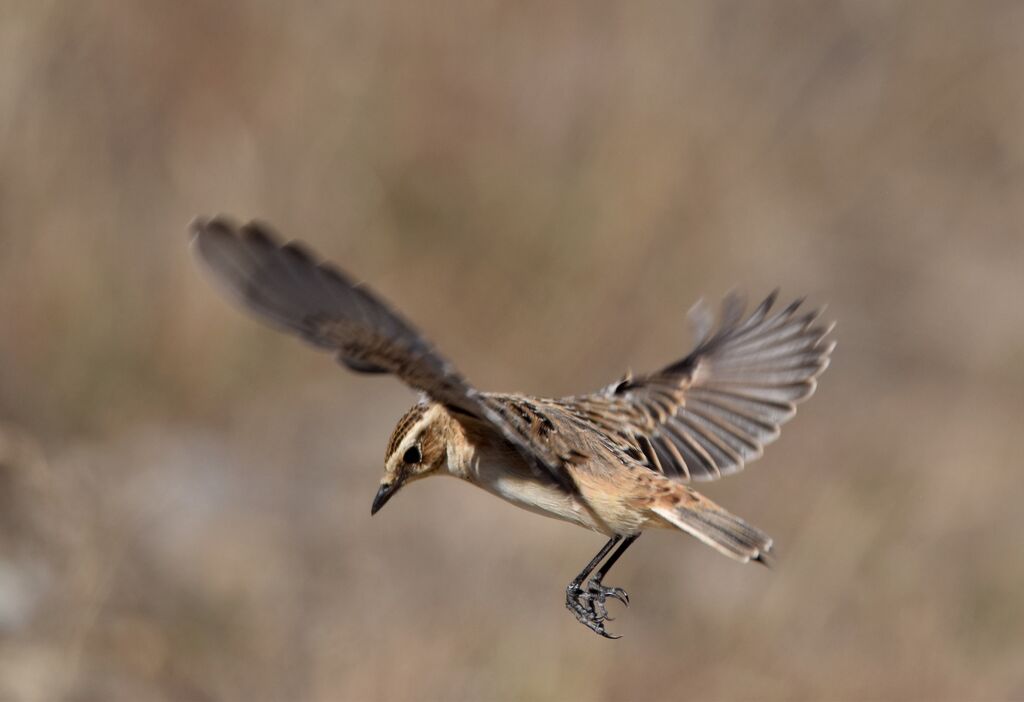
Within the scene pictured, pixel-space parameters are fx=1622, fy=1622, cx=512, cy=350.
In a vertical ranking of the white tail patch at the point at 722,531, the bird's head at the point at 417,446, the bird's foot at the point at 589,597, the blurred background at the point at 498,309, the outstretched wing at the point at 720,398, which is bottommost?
the bird's foot at the point at 589,597

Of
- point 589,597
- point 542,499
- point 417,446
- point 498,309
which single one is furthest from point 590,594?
point 498,309

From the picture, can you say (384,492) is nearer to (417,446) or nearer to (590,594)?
(417,446)

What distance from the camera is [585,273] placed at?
39.0 feet

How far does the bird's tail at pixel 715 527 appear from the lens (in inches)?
179

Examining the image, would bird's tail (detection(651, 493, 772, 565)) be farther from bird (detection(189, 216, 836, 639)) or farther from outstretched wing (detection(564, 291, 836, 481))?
outstretched wing (detection(564, 291, 836, 481))

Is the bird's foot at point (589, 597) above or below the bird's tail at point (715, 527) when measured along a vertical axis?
below

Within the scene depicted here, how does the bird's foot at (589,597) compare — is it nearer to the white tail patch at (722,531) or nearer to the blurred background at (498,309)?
the white tail patch at (722,531)

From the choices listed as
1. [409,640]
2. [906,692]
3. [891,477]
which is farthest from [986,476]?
[409,640]

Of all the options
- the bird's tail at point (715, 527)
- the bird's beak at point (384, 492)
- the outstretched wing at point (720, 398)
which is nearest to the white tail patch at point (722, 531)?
the bird's tail at point (715, 527)

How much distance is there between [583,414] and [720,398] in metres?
0.55

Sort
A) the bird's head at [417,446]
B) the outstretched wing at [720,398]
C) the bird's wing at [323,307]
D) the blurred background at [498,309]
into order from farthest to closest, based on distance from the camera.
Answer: the blurred background at [498,309] → the outstretched wing at [720,398] → the bird's head at [417,446] → the bird's wing at [323,307]

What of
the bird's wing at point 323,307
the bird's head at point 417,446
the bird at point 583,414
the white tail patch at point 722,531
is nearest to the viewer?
the bird's wing at point 323,307

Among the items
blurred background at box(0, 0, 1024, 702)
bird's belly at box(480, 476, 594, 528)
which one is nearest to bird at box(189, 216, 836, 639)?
bird's belly at box(480, 476, 594, 528)

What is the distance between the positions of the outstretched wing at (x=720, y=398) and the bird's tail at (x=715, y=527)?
0.56 m
